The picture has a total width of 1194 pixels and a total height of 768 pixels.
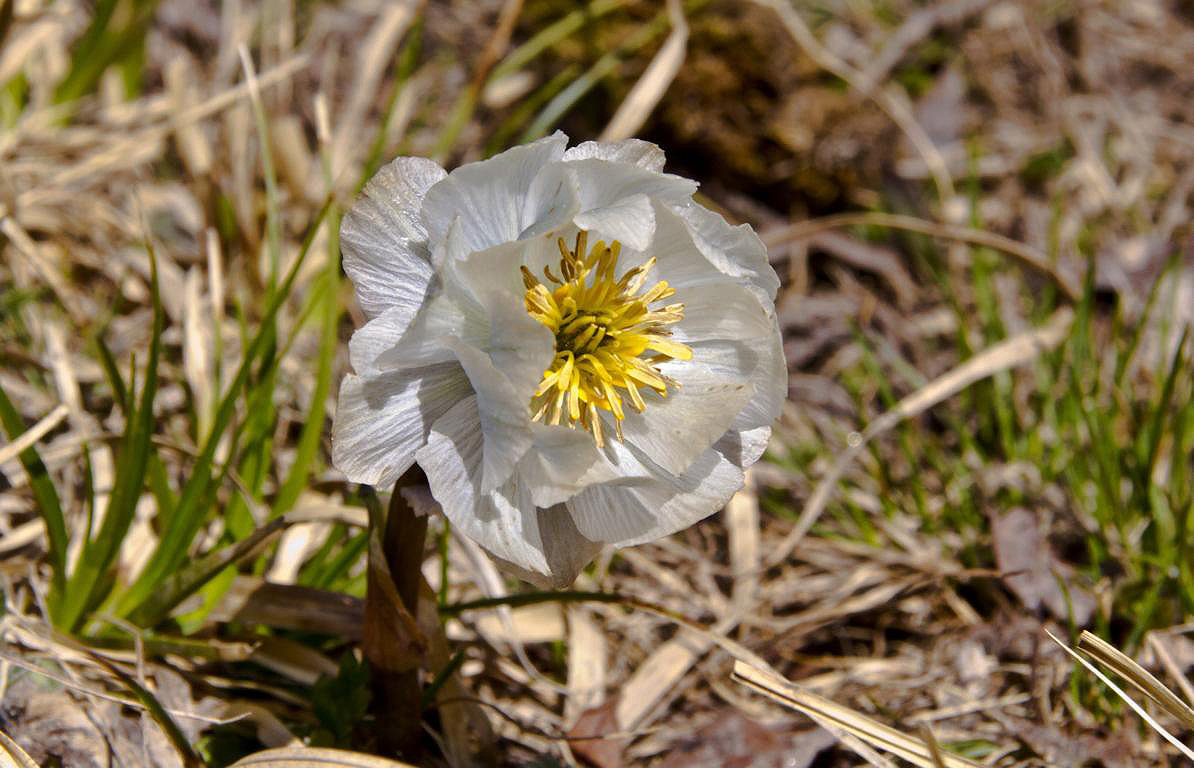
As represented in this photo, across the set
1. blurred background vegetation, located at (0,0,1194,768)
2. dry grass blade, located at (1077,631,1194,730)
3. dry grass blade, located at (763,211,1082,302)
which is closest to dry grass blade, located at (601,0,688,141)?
blurred background vegetation, located at (0,0,1194,768)

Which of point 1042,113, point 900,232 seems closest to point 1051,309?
point 900,232

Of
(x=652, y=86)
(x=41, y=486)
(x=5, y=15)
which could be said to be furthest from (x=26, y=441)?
(x=652, y=86)

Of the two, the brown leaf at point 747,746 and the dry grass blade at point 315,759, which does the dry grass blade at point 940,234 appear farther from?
the dry grass blade at point 315,759

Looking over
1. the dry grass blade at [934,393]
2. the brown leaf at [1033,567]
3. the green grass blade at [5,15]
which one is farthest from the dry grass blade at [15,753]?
the brown leaf at [1033,567]

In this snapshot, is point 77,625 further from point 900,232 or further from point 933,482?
point 900,232

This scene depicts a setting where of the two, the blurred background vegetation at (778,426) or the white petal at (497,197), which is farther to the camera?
the blurred background vegetation at (778,426)

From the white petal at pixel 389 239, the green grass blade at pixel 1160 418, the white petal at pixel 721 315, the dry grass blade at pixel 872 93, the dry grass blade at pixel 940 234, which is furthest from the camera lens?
the dry grass blade at pixel 872 93

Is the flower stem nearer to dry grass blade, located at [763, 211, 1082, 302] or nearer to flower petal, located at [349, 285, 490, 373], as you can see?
flower petal, located at [349, 285, 490, 373]
